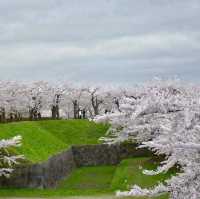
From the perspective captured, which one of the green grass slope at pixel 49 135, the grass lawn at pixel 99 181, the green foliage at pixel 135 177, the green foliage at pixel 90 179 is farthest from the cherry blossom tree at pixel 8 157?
the green foliage at pixel 90 179

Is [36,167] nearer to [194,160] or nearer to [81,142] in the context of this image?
[81,142]

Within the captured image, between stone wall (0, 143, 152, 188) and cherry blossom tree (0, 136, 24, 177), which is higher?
cherry blossom tree (0, 136, 24, 177)

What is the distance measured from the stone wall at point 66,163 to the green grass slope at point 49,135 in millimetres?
791

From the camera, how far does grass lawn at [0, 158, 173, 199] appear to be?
26547 mm

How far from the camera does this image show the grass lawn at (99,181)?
26547mm

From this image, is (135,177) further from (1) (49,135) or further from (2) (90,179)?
(1) (49,135)

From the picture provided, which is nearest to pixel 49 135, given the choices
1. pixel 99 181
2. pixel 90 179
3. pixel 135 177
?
pixel 90 179

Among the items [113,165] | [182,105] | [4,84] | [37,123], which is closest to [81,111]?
[4,84]

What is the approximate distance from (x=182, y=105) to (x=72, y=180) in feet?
88.8

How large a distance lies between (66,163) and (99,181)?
4.94m

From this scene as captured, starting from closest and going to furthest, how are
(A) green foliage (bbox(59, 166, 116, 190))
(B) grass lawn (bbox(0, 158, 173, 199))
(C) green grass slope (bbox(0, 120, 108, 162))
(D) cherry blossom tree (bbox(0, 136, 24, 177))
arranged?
1. (D) cherry blossom tree (bbox(0, 136, 24, 177))
2. (B) grass lawn (bbox(0, 158, 173, 199))
3. (A) green foliage (bbox(59, 166, 116, 190))
4. (C) green grass slope (bbox(0, 120, 108, 162))

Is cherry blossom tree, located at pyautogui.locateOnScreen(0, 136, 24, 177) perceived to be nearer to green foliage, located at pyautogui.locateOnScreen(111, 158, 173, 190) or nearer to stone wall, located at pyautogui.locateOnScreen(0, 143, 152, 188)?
stone wall, located at pyautogui.locateOnScreen(0, 143, 152, 188)

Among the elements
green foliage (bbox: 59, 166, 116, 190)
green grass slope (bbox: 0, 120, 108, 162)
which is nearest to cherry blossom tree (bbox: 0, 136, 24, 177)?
green grass slope (bbox: 0, 120, 108, 162)

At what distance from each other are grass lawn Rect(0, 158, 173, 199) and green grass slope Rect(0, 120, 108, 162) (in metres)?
2.45
